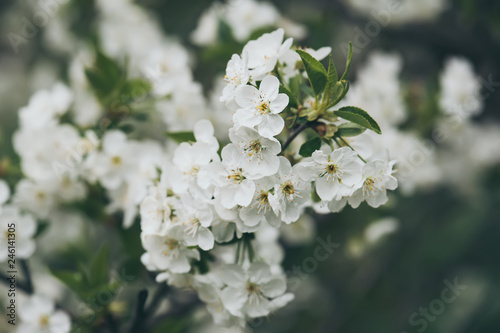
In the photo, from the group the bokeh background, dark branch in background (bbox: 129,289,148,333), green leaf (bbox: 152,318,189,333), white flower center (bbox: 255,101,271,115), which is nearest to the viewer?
white flower center (bbox: 255,101,271,115)

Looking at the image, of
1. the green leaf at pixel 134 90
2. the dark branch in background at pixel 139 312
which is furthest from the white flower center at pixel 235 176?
the green leaf at pixel 134 90

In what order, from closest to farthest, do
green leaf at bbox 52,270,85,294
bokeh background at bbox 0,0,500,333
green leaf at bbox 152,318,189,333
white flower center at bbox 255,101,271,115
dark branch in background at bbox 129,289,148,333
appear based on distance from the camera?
white flower center at bbox 255,101,271,115
dark branch in background at bbox 129,289,148,333
green leaf at bbox 52,270,85,294
green leaf at bbox 152,318,189,333
bokeh background at bbox 0,0,500,333

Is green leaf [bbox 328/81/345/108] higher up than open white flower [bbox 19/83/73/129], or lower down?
higher up

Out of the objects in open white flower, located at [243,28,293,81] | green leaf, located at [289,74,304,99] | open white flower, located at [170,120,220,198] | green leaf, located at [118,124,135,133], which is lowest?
green leaf, located at [118,124,135,133]

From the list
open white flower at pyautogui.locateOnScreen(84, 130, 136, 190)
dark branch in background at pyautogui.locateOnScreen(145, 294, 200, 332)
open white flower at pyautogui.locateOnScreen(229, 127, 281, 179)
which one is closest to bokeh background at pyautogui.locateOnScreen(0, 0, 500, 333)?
dark branch in background at pyautogui.locateOnScreen(145, 294, 200, 332)

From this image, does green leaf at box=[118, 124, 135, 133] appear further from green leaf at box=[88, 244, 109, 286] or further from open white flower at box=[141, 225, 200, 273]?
open white flower at box=[141, 225, 200, 273]

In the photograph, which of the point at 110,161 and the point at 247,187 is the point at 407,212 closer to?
the point at 110,161
